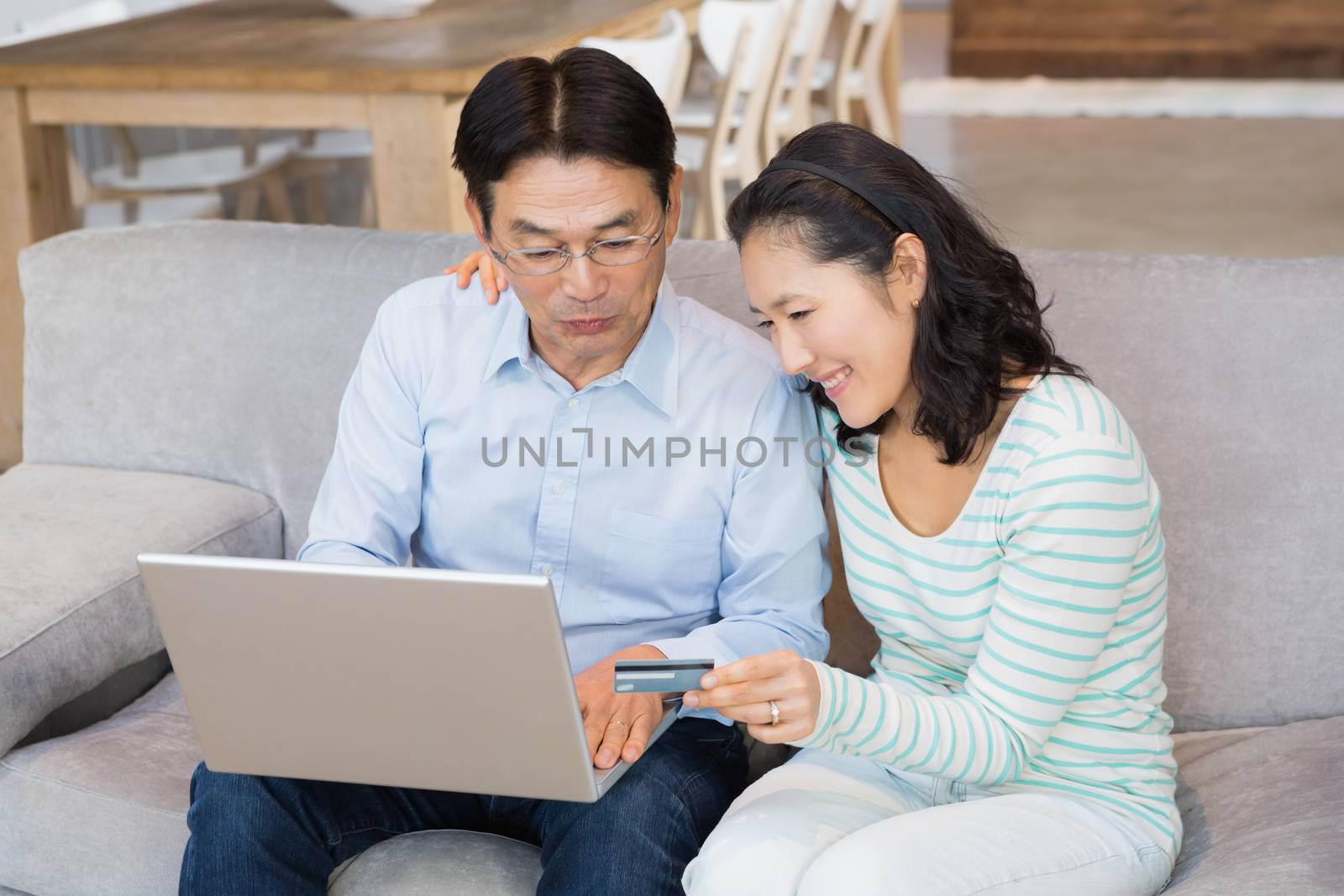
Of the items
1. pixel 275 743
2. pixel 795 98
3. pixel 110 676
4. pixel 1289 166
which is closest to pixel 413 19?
pixel 795 98

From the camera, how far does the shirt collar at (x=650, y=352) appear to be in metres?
1.58

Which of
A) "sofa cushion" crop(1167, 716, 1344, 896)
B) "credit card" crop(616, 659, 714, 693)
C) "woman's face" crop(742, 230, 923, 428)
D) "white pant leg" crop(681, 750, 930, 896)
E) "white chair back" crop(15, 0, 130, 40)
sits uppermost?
"white chair back" crop(15, 0, 130, 40)

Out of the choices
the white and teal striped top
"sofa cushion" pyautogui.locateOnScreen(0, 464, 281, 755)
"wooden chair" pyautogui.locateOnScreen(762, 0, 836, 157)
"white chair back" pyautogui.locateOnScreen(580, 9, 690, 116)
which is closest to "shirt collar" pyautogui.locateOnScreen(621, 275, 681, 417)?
the white and teal striped top

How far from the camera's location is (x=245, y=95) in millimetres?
3125

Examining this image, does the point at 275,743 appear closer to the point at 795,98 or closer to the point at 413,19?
the point at 413,19

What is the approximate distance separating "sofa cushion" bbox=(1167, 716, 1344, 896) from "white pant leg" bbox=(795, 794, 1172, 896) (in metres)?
0.06

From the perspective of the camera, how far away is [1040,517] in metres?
1.32

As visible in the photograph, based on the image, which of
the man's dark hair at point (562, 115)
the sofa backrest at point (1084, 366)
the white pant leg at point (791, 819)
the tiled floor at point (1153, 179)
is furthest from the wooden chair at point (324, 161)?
the white pant leg at point (791, 819)

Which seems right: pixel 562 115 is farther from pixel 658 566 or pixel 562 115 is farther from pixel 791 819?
pixel 791 819

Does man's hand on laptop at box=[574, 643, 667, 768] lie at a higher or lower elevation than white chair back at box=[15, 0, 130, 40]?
lower

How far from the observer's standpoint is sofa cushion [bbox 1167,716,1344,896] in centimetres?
130

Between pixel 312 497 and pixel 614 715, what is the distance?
0.74 metres

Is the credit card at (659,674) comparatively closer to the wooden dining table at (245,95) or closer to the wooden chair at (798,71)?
the wooden dining table at (245,95)

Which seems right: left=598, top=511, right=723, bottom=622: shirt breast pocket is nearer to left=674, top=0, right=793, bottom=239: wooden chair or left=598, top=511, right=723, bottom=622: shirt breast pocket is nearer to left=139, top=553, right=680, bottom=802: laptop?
left=139, top=553, right=680, bottom=802: laptop
